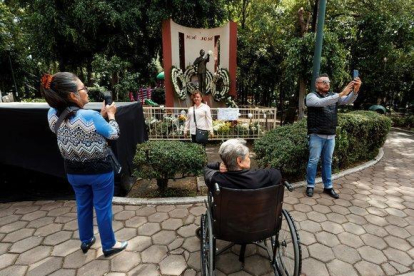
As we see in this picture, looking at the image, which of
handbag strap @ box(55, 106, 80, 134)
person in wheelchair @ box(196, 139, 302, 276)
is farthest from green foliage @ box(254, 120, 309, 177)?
handbag strap @ box(55, 106, 80, 134)

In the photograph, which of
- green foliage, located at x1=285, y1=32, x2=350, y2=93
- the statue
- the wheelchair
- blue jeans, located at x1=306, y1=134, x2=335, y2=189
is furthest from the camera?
the statue

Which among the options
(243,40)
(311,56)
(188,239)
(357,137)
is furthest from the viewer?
(243,40)

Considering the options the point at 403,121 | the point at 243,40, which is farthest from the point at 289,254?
the point at 403,121

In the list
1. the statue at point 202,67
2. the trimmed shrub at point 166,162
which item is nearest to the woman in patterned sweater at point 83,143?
the trimmed shrub at point 166,162

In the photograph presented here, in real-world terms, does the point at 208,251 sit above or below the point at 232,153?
below

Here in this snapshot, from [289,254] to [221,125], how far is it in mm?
5173

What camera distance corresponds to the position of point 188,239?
2.97 m

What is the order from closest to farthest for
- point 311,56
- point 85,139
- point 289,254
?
1. point 85,139
2. point 289,254
3. point 311,56

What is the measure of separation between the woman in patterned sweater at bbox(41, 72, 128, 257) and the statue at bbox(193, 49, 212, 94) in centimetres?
806

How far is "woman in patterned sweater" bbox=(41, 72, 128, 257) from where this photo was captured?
2.16 m

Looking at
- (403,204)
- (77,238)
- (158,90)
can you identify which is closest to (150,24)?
(158,90)

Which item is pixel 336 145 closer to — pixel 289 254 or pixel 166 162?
pixel 289 254

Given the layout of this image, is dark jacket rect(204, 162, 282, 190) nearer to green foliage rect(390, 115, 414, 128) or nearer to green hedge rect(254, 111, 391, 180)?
green hedge rect(254, 111, 391, 180)

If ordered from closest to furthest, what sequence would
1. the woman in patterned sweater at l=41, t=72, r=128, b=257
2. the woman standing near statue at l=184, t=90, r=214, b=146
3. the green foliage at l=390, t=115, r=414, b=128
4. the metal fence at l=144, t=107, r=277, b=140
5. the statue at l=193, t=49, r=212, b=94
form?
the woman in patterned sweater at l=41, t=72, r=128, b=257, the woman standing near statue at l=184, t=90, r=214, b=146, the metal fence at l=144, t=107, r=277, b=140, the statue at l=193, t=49, r=212, b=94, the green foliage at l=390, t=115, r=414, b=128
